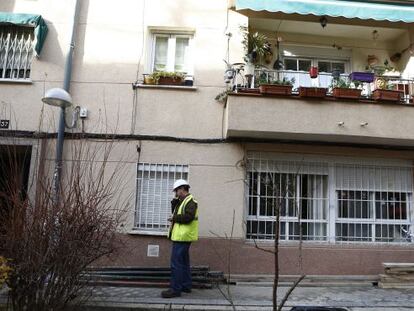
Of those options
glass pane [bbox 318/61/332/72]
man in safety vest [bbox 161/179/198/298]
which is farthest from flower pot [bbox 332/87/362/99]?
man in safety vest [bbox 161/179/198/298]

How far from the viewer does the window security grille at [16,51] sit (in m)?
9.70

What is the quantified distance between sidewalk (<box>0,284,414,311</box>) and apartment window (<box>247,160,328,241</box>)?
1.24 m

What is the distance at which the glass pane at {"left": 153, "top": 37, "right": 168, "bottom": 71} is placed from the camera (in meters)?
9.93

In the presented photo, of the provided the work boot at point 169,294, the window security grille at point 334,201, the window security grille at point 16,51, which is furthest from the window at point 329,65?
the window security grille at point 16,51

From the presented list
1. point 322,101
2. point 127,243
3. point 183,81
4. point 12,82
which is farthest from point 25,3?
point 322,101

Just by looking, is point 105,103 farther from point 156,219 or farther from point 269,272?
point 269,272

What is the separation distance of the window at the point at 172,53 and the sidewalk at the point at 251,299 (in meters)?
4.63

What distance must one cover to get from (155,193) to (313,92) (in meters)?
3.63

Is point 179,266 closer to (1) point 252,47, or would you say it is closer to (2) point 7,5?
(1) point 252,47

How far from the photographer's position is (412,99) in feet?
30.2

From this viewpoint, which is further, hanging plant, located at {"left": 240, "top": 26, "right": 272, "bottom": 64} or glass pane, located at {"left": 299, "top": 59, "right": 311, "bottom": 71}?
glass pane, located at {"left": 299, "top": 59, "right": 311, "bottom": 71}

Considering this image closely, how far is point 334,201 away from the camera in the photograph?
9445 mm

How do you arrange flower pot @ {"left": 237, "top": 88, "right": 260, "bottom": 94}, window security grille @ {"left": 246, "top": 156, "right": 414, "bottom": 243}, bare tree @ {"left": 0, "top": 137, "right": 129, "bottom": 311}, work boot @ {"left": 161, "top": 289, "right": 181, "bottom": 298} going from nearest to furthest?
bare tree @ {"left": 0, "top": 137, "right": 129, "bottom": 311} → work boot @ {"left": 161, "top": 289, "right": 181, "bottom": 298} → flower pot @ {"left": 237, "top": 88, "right": 260, "bottom": 94} → window security grille @ {"left": 246, "top": 156, "right": 414, "bottom": 243}

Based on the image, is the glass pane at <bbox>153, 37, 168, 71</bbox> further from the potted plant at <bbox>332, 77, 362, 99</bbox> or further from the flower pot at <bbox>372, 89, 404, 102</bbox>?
the flower pot at <bbox>372, 89, 404, 102</bbox>
